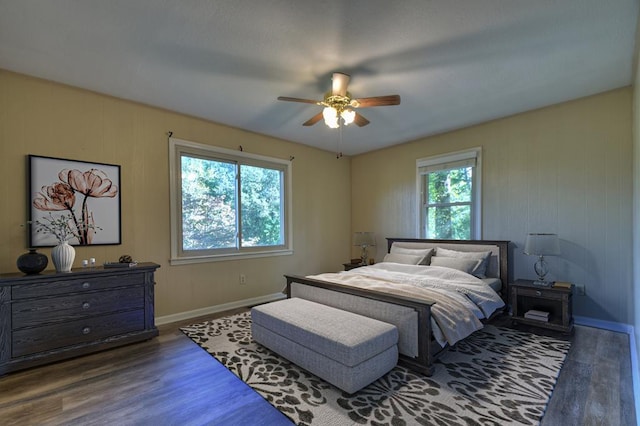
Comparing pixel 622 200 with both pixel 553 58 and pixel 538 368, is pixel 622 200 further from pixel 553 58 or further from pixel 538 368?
pixel 538 368

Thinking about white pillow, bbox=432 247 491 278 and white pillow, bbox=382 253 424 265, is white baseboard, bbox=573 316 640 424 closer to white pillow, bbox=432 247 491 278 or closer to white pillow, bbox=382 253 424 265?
white pillow, bbox=432 247 491 278

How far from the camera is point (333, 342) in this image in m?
2.19

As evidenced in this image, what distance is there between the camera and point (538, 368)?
248 centimetres

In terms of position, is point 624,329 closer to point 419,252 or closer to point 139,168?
point 419,252

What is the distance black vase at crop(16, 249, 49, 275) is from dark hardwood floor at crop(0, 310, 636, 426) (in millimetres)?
866

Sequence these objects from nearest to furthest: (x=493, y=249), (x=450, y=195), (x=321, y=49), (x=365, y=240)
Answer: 1. (x=321, y=49)
2. (x=493, y=249)
3. (x=450, y=195)
4. (x=365, y=240)

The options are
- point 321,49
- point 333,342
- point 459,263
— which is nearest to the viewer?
point 333,342

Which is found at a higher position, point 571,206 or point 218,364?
point 571,206

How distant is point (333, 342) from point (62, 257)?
266 centimetres

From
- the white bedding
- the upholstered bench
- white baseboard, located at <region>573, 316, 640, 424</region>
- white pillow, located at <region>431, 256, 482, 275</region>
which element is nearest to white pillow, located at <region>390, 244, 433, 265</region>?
white pillow, located at <region>431, 256, 482, 275</region>

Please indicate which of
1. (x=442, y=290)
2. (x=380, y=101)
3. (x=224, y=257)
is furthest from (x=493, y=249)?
(x=224, y=257)

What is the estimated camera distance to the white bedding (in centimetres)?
245

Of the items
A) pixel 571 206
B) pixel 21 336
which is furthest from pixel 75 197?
pixel 571 206

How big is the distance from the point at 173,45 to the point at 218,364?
2790mm
